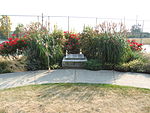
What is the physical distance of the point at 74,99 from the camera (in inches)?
143

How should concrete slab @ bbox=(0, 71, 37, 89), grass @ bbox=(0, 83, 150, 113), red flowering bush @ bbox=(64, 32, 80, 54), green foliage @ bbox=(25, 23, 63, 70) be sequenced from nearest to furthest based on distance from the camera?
1. grass @ bbox=(0, 83, 150, 113)
2. concrete slab @ bbox=(0, 71, 37, 89)
3. green foliage @ bbox=(25, 23, 63, 70)
4. red flowering bush @ bbox=(64, 32, 80, 54)

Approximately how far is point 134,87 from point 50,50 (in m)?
3.79

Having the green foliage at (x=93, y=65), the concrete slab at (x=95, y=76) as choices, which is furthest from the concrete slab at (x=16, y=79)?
the green foliage at (x=93, y=65)

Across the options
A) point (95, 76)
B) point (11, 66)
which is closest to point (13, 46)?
point (11, 66)

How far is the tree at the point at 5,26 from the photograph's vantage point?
496 inches

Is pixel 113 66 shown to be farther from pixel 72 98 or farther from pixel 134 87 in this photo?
pixel 72 98

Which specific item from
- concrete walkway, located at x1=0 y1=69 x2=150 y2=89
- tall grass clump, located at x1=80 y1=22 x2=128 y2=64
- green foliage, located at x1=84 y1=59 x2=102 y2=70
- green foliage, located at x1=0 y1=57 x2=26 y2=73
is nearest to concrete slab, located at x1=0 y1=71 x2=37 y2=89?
concrete walkway, located at x1=0 y1=69 x2=150 y2=89

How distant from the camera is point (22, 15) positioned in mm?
12258

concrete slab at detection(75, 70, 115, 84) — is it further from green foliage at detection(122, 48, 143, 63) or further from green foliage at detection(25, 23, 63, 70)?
green foliage at detection(25, 23, 63, 70)

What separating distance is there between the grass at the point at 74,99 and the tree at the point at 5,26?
9747mm

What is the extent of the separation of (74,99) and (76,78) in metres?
1.69

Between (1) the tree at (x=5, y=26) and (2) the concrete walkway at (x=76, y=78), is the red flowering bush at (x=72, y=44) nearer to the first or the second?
(2) the concrete walkway at (x=76, y=78)

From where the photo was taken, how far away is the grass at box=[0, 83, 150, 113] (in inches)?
125

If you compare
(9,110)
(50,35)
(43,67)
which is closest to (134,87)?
(9,110)
